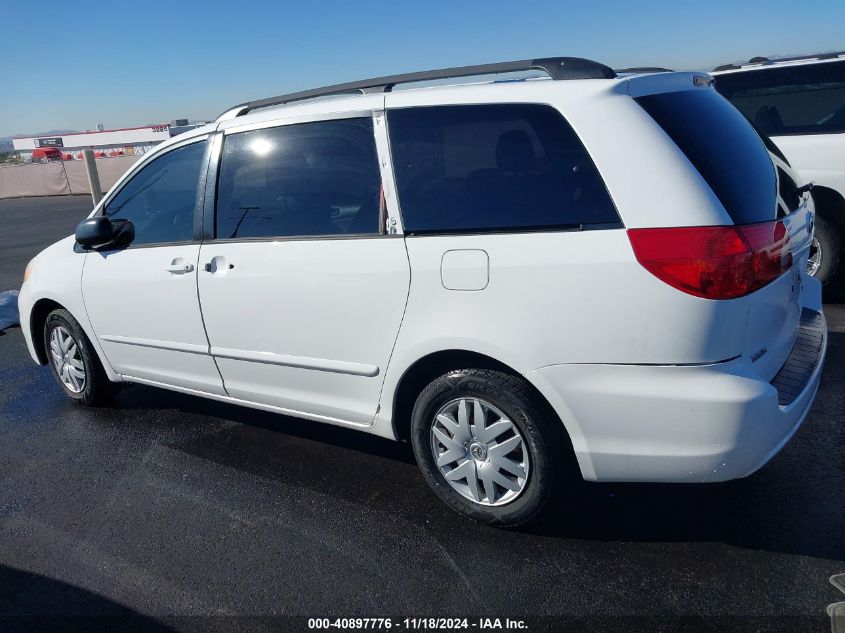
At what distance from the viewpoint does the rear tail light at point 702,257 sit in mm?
2402

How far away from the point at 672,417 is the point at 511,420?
0.63 meters

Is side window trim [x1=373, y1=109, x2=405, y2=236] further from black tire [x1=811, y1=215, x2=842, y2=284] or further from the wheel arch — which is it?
black tire [x1=811, y1=215, x2=842, y2=284]

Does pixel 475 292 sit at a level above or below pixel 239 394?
above

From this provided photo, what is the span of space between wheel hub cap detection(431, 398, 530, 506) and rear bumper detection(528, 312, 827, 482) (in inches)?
10.9

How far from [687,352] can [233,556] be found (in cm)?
201

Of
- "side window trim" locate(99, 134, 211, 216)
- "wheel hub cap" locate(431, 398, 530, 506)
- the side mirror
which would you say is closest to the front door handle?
the side mirror

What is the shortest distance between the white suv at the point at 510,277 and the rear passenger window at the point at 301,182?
0.04 feet

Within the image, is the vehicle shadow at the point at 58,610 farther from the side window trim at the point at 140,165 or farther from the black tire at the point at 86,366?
the side window trim at the point at 140,165

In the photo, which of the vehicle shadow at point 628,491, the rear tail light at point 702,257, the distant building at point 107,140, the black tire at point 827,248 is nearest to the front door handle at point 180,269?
the vehicle shadow at point 628,491

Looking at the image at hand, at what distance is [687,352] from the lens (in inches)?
95.4

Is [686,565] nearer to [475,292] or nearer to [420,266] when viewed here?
[475,292]

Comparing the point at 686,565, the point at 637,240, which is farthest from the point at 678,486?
the point at 637,240

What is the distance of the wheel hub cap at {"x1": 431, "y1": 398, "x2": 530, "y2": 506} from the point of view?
9.45 ft

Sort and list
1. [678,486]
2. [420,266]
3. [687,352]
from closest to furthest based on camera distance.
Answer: [687,352] → [420,266] → [678,486]
